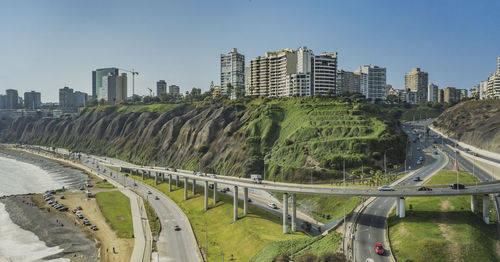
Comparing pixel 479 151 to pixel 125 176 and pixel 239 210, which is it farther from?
pixel 125 176

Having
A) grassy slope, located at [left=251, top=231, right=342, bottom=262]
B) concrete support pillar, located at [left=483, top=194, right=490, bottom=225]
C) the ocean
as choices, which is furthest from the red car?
the ocean

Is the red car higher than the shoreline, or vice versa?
the red car

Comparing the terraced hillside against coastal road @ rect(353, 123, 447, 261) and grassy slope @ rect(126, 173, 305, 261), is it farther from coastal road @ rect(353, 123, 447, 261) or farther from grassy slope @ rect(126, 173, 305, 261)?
grassy slope @ rect(126, 173, 305, 261)

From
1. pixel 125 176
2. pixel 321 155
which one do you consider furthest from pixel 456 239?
pixel 125 176

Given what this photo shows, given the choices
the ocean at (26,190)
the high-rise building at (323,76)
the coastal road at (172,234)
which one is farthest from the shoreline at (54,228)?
the high-rise building at (323,76)

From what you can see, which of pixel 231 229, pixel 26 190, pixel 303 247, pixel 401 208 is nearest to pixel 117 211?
pixel 231 229

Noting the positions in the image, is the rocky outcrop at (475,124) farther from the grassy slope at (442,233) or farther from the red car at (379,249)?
the red car at (379,249)
